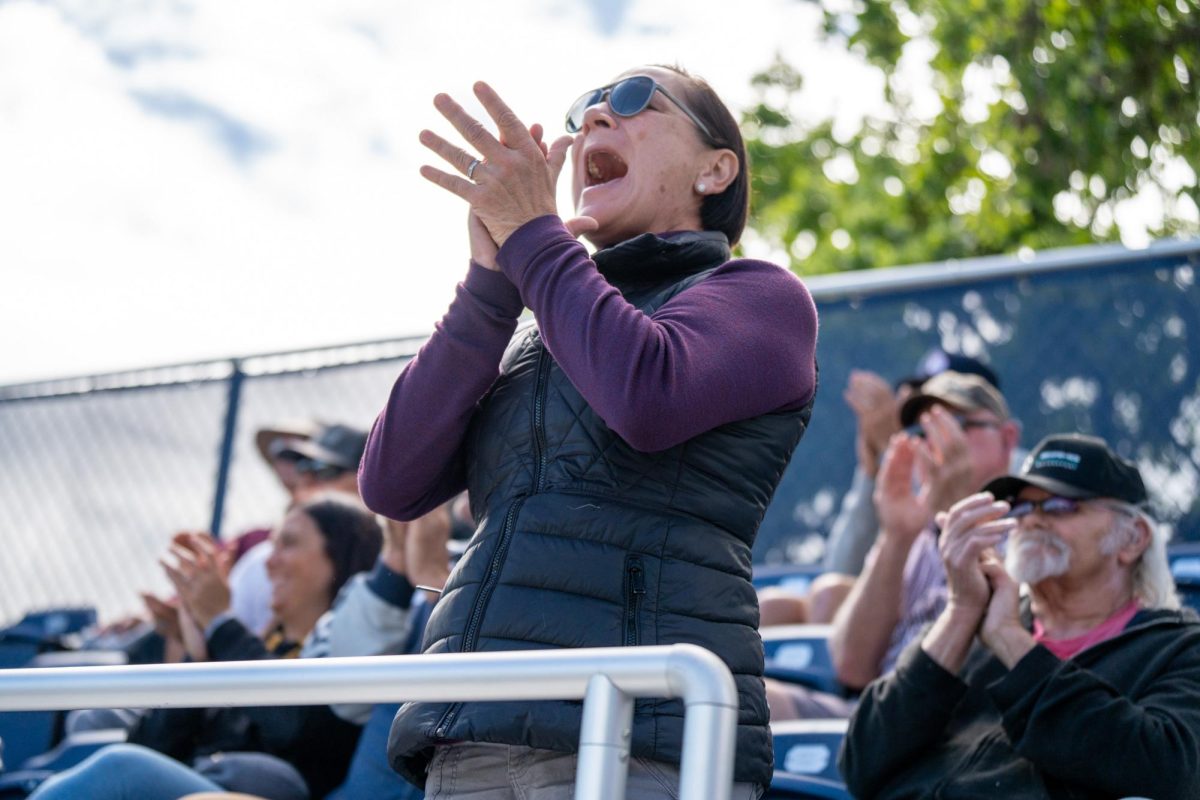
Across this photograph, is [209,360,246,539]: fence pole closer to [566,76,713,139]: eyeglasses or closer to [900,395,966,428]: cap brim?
[900,395,966,428]: cap brim

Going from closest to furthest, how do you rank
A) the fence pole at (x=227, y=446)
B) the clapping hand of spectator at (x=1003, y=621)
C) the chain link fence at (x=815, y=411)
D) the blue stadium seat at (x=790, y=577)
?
the clapping hand of spectator at (x=1003, y=621), the chain link fence at (x=815, y=411), the blue stadium seat at (x=790, y=577), the fence pole at (x=227, y=446)

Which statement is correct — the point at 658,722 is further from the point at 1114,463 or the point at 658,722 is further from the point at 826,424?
the point at 826,424

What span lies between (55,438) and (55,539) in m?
0.47

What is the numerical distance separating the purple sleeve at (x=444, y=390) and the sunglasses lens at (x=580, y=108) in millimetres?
414

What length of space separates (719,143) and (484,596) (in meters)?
0.87

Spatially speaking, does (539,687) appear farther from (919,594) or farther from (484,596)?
(919,594)

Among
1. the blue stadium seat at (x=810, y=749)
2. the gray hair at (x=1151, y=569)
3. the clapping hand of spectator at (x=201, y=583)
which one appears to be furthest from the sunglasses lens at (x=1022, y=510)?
the clapping hand of spectator at (x=201, y=583)

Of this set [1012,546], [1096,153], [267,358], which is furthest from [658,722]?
[1096,153]

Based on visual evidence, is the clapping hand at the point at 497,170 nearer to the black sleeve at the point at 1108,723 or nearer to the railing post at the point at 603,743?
the railing post at the point at 603,743

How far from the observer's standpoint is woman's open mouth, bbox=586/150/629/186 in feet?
7.64

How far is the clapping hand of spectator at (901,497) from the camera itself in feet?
13.8

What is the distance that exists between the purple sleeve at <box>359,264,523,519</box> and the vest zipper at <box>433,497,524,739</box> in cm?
19

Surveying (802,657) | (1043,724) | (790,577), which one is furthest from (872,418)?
(1043,724)

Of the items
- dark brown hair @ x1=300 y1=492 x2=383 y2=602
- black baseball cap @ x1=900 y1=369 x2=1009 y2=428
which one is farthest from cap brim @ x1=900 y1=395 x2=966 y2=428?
dark brown hair @ x1=300 y1=492 x2=383 y2=602
